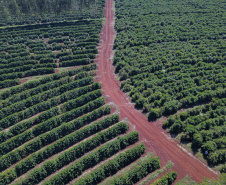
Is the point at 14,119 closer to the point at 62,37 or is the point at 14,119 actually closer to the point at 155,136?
the point at 155,136

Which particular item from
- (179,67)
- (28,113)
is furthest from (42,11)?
(179,67)

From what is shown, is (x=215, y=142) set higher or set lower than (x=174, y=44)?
lower

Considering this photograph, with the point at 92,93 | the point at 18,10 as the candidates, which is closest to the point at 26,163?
the point at 92,93

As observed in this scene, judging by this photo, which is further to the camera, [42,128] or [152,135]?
[42,128]

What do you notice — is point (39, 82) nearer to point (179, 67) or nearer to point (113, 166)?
point (113, 166)

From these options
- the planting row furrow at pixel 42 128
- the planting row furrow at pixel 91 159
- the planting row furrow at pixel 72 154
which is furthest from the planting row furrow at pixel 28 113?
the planting row furrow at pixel 91 159

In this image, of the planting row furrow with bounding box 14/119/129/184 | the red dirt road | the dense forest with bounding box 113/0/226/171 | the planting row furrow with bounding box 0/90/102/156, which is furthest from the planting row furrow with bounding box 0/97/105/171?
the dense forest with bounding box 113/0/226/171
